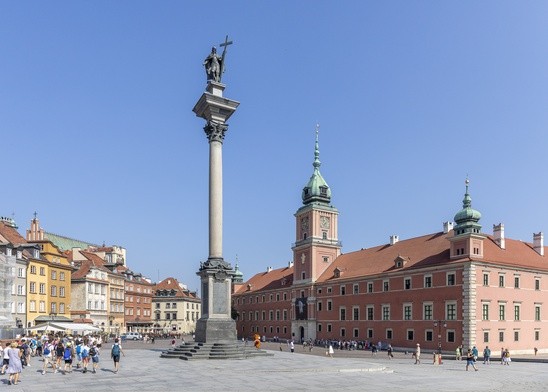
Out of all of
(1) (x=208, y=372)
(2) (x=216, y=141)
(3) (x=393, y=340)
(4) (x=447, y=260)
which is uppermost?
(2) (x=216, y=141)

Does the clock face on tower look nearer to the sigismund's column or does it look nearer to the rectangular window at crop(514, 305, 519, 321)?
the rectangular window at crop(514, 305, 519, 321)

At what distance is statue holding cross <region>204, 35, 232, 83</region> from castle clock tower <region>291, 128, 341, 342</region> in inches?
2093

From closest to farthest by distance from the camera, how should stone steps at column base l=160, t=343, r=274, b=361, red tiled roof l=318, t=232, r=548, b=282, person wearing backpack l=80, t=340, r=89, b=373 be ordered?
person wearing backpack l=80, t=340, r=89, b=373 < stone steps at column base l=160, t=343, r=274, b=361 < red tiled roof l=318, t=232, r=548, b=282

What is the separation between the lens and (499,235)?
205 feet

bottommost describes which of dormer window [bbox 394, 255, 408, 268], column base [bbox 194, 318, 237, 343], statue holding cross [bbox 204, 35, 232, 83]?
column base [bbox 194, 318, 237, 343]

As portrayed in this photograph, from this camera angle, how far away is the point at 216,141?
34656 mm

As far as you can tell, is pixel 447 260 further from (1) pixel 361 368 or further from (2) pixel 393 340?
(1) pixel 361 368

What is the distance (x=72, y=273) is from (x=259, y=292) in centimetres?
3544

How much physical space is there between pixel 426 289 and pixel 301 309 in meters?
28.7

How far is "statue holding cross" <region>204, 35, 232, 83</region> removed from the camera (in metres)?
36.0

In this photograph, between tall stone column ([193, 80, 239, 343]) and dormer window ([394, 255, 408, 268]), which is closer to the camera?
tall stone column ([193, 80, 239, 343])

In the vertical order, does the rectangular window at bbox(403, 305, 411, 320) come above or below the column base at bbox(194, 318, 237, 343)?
below

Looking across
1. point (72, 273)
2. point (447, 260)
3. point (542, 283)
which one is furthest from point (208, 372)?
point (72, 273)

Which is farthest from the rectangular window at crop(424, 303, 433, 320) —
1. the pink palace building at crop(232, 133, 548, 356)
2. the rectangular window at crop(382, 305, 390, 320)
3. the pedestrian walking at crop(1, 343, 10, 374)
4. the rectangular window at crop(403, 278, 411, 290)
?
the pedestrian walking at crop(1, 343, 10, 374)
